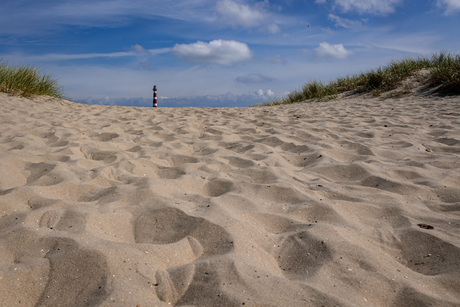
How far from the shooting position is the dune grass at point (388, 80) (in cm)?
805

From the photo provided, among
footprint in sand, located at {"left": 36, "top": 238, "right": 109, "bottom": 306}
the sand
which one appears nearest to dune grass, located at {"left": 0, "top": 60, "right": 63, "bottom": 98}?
the sand

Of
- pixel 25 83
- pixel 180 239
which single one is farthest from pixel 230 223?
pixel 25 83

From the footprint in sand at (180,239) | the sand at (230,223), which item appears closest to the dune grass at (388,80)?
the sand at (230,223)

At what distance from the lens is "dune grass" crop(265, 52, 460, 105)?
8055mm

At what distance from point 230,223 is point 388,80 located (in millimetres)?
8801

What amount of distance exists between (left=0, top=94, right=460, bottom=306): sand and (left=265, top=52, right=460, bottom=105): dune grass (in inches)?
217

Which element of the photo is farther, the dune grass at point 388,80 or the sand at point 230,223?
the dune grass at point 388,80

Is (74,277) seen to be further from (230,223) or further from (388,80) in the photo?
(388,80)

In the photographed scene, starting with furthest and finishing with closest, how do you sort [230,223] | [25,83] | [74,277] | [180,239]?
[25,83]
[230,223]
[180,239]
[74,277]

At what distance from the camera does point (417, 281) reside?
1.38 metres

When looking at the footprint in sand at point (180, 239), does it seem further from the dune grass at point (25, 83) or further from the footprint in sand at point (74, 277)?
the dune grass at point (25, 83)

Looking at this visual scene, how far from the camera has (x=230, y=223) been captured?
70.7 inches

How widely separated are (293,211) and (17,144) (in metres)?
2.86

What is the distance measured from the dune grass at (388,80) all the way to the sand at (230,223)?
18.1 ft
